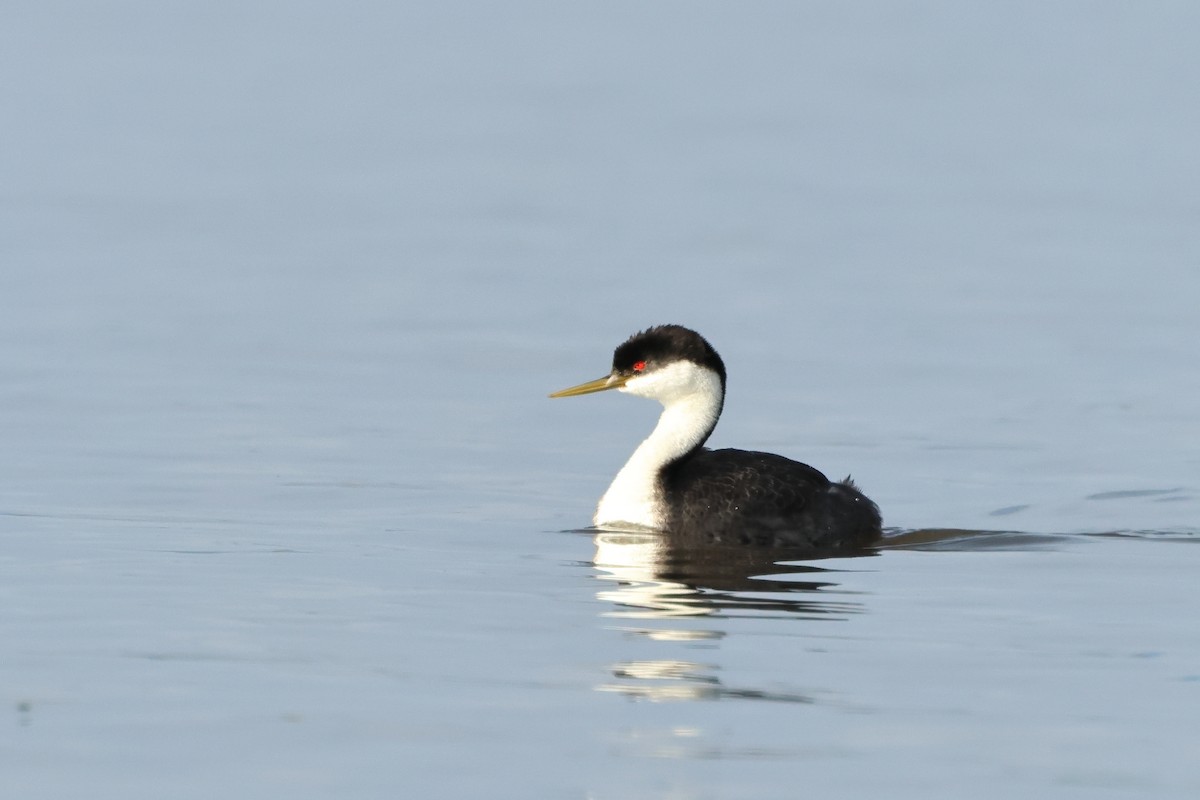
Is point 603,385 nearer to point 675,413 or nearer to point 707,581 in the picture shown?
point 675,413

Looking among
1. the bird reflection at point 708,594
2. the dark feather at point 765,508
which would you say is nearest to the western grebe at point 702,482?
the dark feather at point 765,508

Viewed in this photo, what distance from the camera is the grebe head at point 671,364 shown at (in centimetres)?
1443

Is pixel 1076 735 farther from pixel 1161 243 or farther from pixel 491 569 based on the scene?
pixel 1161 243

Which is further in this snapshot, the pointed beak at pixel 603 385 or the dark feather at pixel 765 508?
the pointed beak at pixel 603 385

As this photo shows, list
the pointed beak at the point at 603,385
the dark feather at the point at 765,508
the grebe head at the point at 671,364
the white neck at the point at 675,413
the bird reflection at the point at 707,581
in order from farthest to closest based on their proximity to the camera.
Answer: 1. the pointed beak at the point at 603,385
2. the grebe head at the point at 671,364
3. the white neck at the point at 675,413
4. the dark feather at the point at 765,508
5. the bird reflection at the point at 707,581

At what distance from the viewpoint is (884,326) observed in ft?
69.5

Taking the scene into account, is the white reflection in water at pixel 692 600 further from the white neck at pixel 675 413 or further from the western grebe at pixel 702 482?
the white neck at pixel 675 413

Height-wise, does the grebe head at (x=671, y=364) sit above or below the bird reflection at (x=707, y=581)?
above

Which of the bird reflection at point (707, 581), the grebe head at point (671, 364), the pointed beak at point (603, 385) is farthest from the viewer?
the pointed beak at point (603, 385)

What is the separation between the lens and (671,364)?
14438mm

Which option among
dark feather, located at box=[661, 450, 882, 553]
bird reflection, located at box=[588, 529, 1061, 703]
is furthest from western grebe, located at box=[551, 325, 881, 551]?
bird reflection, located at box=[588, 529, 1061, 703]

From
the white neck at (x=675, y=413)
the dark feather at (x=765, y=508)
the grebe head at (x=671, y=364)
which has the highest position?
the grebe head at (x=671, y=364)

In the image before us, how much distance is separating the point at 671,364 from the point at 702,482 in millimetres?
893

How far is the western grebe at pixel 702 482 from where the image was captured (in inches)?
538
